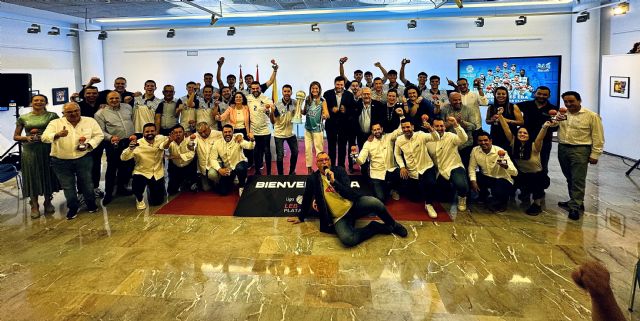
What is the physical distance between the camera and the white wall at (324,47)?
33.8 ft

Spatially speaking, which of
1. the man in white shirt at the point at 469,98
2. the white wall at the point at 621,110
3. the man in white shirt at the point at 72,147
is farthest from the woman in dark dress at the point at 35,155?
the white wall at the point at 621,110

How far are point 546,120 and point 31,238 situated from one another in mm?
6133

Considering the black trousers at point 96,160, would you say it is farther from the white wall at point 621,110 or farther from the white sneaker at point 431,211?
the white wall at point 621,110

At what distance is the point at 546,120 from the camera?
211 inches

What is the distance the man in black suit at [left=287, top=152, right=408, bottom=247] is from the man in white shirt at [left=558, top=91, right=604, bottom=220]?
2209mm

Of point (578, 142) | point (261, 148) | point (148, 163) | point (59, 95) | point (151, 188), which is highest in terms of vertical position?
point (59, 95)

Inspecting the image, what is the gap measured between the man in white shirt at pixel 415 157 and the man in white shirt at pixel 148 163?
307cm

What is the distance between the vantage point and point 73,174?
5332mm

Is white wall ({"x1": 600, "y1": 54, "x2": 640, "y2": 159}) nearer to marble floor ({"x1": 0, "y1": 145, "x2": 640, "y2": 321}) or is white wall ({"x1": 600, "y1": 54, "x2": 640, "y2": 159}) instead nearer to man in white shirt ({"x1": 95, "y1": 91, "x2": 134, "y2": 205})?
marble floor ({"x1": 0, "y1": 145, "x2": 640, "y2": 321})

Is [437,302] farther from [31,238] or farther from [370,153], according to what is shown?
[31,238]

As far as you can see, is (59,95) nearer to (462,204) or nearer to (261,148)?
(261,148)

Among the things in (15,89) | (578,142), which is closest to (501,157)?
(578,142)

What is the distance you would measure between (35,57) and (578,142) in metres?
11.3

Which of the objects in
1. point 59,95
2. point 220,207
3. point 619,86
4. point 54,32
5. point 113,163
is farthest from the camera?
point 59,95
